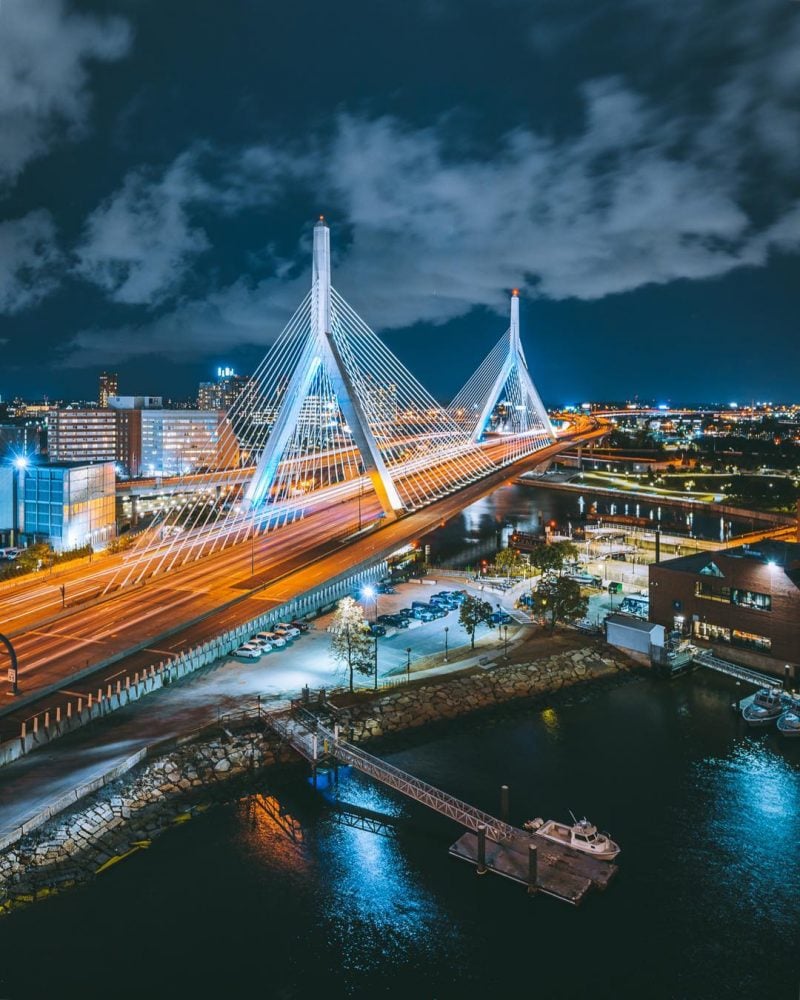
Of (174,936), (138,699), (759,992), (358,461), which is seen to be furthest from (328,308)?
(358,461)

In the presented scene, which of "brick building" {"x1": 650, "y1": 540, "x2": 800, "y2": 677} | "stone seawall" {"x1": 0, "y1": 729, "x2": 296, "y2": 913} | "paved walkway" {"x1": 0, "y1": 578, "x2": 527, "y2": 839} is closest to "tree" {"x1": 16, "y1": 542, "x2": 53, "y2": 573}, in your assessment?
"paved walkway" {"x1": 0, "y1": 578, "x2": 527, "y2": 839}

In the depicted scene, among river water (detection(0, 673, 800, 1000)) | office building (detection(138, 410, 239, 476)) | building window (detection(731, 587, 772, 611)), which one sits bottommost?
river water (detection(0, 673, 800, 1000))

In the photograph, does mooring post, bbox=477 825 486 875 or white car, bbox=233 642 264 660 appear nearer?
mooring post, bbox=477 825 486 875

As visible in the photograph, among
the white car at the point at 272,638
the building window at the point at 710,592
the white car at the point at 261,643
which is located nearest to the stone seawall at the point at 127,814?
the white car at the point at 261,643

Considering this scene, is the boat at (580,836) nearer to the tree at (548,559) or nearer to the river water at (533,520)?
the tree at (548,559)

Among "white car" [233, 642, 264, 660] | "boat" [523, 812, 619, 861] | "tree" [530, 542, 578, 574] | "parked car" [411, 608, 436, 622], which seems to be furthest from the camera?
"tree" [530, 542, 578, 574]

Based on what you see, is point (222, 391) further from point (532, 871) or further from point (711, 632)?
point (532, 871)

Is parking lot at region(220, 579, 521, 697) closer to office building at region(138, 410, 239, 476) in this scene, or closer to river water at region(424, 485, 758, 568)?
river water at region(424, 485, 758, 568)
